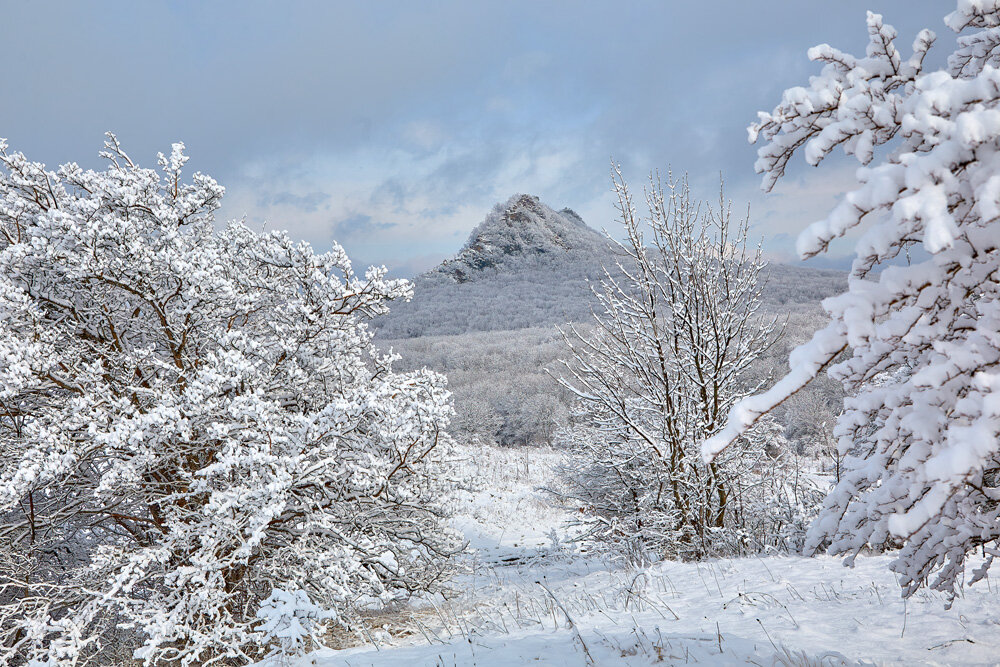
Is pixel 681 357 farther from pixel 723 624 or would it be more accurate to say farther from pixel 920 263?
pixel 920 263

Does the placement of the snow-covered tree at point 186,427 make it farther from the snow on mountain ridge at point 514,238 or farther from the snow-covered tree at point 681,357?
the snow on mountain ridge at point 514,238

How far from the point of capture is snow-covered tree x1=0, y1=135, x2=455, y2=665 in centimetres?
447

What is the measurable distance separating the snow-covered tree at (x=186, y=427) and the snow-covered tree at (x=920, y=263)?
152 inches

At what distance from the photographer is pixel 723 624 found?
12.3 feet

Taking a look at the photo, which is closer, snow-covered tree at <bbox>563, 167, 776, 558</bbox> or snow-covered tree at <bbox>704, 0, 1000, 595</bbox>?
snow-covered tree at <bbox>704, 0, 1000, 595</bbox>

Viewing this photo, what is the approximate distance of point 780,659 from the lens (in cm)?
272

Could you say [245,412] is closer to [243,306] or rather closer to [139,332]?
[243,306]

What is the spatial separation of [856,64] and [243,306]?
5507 millimetres

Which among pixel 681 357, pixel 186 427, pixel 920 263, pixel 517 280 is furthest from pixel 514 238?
pixel 920 263

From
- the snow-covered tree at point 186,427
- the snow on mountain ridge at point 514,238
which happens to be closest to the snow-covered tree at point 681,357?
the snow-covered tree at point 186,427

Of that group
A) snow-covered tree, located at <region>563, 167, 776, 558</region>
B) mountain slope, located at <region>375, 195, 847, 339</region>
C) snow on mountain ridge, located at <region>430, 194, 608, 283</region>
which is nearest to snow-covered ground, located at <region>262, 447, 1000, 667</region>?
snow-covered tree, located at <region>563, 167, 776, 558</region>

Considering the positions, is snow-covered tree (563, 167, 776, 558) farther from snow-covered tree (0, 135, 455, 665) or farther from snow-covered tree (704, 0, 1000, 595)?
snow-covered tree (704, 0, 1000, 595)

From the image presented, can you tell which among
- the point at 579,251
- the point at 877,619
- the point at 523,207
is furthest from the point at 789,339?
the point at 523,207

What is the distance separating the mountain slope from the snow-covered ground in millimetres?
66057
